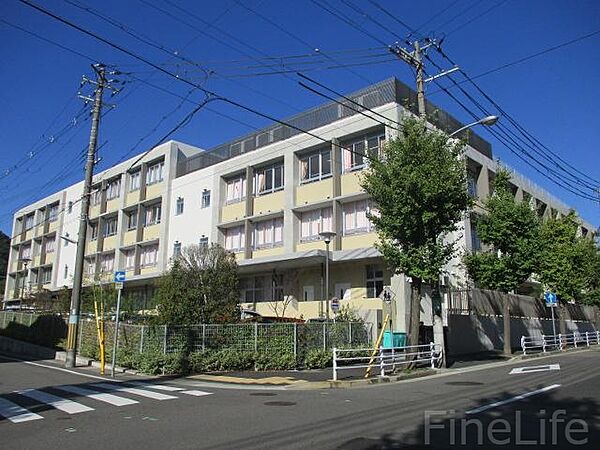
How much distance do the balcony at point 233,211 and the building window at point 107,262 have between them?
1567 cm

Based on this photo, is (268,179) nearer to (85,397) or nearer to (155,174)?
(155,174)

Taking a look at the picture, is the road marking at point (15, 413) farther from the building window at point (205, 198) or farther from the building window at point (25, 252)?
the building window at point (25, 252)

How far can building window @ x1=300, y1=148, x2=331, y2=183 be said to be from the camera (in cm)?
2991

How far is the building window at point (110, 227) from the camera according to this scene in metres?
47.5

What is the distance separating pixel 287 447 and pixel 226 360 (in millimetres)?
11865

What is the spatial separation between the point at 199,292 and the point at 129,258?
25416mm

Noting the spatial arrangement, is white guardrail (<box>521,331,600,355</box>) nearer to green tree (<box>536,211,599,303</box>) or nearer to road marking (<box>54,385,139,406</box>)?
green tree (<box>536,211,599,303</box>)

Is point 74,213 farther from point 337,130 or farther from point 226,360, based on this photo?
point 226,360

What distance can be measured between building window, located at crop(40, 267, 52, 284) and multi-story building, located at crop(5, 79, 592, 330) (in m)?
10.6

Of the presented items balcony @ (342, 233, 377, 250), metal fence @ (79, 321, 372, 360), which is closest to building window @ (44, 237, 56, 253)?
balcony @ (342, 233, 377, 250)

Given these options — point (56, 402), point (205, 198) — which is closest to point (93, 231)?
point (205, 198)

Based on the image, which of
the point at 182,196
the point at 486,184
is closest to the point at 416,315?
the point at 486,184

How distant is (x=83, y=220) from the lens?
22.4 m

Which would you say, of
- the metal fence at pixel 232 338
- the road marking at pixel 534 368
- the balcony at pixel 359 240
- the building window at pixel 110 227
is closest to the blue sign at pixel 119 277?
the metal fence at pixel 232 338
